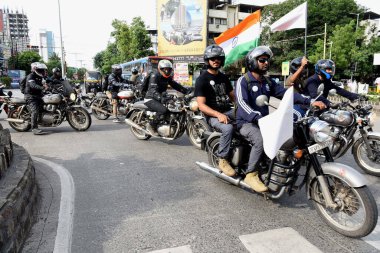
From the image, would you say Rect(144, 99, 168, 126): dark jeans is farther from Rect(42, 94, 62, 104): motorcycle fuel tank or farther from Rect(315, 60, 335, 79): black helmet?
Rect(315, 60, 335, 79): black helmet

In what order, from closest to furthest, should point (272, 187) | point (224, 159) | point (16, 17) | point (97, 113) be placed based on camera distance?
1. point (272, 187)
2. point (224, 159)
3. point (97, 113)
4. point (16, 17)

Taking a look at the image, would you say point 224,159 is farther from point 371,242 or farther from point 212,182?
point 371,242

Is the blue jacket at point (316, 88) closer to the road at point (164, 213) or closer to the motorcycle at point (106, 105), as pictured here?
the road at point (164, 213)

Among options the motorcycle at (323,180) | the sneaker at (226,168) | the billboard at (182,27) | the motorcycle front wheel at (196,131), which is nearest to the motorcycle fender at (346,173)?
the motorcycle at (323,180)

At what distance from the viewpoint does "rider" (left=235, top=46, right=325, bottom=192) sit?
3561 mm

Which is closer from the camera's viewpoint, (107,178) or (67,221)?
(67,221)

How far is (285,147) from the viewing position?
3275 mm

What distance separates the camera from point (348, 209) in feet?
9.95

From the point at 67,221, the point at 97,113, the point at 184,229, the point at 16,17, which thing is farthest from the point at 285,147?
the point at 16,17

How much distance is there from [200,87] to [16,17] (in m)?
A: 122

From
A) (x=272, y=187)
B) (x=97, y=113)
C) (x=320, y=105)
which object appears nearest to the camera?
(x=272, y=187)

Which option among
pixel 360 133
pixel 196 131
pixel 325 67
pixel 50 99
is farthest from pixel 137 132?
pixel 360 133

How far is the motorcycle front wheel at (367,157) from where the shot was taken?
15.8 ft

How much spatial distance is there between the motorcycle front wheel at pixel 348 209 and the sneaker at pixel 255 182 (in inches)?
19.8
